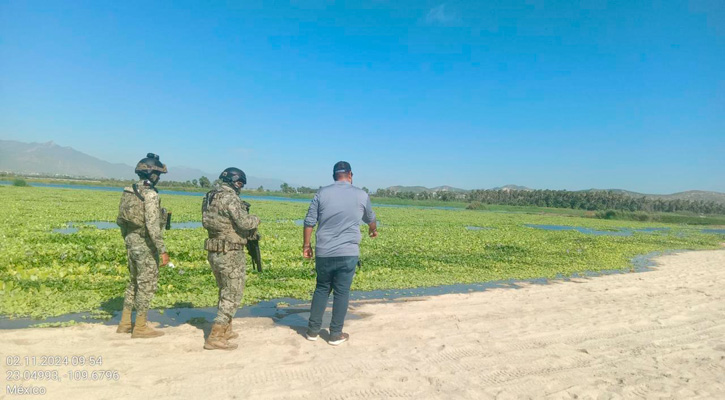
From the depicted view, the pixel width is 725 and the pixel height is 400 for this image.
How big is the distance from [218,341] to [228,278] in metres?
0.82

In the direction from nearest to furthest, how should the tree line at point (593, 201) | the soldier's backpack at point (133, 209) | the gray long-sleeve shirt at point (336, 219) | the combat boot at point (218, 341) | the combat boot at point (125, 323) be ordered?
the combat boot at point (218, 341) → the soldier's backpack at point (133, 209) → the gray long-sleeve shirt at point (336, 219) → the combat boot at point (125, 323) → the tree line at point (593, 201)

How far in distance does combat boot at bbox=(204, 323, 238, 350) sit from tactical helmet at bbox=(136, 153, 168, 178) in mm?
2303

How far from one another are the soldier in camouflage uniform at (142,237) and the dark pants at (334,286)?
2.13 m

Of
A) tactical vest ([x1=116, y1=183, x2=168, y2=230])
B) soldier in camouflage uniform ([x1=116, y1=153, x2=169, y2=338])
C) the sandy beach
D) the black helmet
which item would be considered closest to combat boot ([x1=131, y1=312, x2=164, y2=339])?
soldier in camouflage uniform ([x1=116, y1=153, x2=169, y2=338])

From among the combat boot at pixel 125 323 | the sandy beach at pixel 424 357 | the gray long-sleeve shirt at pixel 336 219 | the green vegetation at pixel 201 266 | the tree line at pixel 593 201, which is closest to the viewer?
the sandy beach at pixel 424 357

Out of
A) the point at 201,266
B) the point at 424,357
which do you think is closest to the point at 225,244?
the point at 424,357

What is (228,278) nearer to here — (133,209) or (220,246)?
(220,246)

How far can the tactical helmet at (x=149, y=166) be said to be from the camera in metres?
5.44

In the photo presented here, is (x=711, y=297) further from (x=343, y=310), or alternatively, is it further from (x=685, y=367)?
(x=343, y=310)

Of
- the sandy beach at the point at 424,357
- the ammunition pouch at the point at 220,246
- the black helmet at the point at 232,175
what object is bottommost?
the sandy beach at the point at 424,357

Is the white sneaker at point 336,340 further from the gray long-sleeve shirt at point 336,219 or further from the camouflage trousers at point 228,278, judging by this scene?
the camouflage trousers at point 228,278

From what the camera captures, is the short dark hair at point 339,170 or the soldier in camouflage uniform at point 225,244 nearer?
the soldier in camouflage uniform at point 225,244

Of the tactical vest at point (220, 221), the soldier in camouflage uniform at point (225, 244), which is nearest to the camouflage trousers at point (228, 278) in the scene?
the soldier in camouflage uniform at point (225, 244)

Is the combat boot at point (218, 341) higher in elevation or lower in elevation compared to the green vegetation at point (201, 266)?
higher
